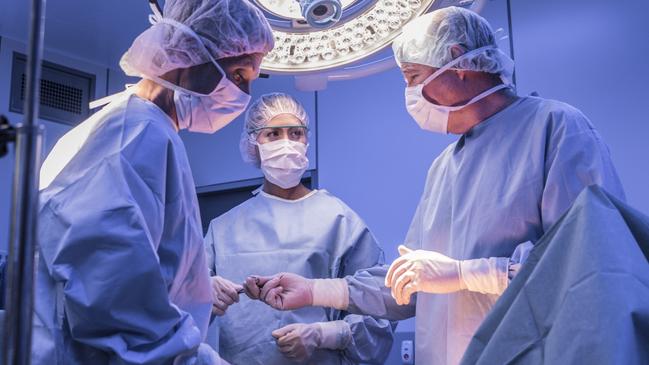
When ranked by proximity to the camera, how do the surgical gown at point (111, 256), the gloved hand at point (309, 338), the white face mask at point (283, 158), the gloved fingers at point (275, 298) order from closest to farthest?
the surgical gown at point (111, 256) → the gloved fingers at point (275, 298) → the gloved hand at point (309, 338) → the white face mask at point (283, 158)

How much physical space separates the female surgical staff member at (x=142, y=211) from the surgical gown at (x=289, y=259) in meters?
0.92

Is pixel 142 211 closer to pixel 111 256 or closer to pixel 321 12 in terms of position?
pixel 111 256

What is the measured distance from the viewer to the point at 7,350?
29.3 inches

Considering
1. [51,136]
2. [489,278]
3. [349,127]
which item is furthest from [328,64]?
[51,136]

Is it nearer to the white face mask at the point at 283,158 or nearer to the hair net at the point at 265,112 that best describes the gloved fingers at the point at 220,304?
the white face mask at the point at 283,158

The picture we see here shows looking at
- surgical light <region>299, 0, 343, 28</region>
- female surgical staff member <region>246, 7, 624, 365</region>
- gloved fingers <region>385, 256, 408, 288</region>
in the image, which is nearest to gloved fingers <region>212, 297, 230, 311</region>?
female surgical staff member <region>246, 7, 624, 365</region>

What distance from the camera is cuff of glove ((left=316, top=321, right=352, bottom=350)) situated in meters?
2.20

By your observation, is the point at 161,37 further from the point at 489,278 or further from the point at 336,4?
the point at 489,278

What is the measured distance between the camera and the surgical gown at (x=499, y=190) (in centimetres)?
160

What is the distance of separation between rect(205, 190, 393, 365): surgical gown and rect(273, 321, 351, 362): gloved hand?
0.14 feet

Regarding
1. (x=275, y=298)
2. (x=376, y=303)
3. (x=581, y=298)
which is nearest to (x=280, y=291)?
(x=275, y=298)

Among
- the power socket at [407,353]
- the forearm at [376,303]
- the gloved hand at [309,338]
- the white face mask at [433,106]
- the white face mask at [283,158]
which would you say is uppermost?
the white face mask at [433,106]

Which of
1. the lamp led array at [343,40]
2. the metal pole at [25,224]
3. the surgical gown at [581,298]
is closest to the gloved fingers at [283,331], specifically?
the lamp led array at [343,40]

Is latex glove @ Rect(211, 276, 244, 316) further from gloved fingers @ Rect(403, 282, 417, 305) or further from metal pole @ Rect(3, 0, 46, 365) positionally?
metal pole @ Rect(3, 0, 46, 365)
